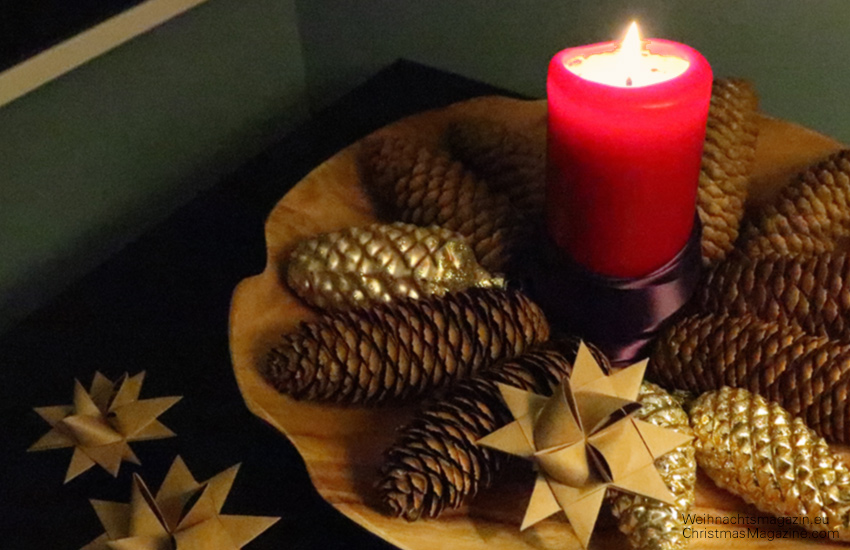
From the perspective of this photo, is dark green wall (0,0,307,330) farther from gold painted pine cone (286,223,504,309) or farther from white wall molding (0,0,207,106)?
gold painted pine cone (286,223,504,309)

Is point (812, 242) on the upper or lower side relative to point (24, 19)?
lower

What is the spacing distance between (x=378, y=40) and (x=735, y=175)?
490mm

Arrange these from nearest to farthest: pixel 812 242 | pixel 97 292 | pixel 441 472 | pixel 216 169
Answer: pixel 441 472
pixel 812 242
pixel 97 292
pixel 216 169

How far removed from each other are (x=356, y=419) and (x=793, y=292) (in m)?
0.30

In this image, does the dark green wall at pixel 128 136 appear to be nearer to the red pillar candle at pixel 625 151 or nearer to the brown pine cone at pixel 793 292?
the red pillar candle at pixel 625 151

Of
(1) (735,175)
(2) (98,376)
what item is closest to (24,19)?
(2) (98,376)

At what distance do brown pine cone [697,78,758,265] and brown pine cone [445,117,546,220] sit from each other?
13cm

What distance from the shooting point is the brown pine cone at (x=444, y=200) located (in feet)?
1.94

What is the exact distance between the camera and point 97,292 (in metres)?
0.68

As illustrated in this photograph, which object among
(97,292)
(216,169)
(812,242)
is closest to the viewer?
(812,242)

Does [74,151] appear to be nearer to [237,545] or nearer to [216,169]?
[216,169]

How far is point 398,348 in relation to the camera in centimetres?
50

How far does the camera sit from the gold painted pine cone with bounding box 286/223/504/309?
55cm

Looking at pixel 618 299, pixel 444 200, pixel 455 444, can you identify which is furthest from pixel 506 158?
pixel 455 444
